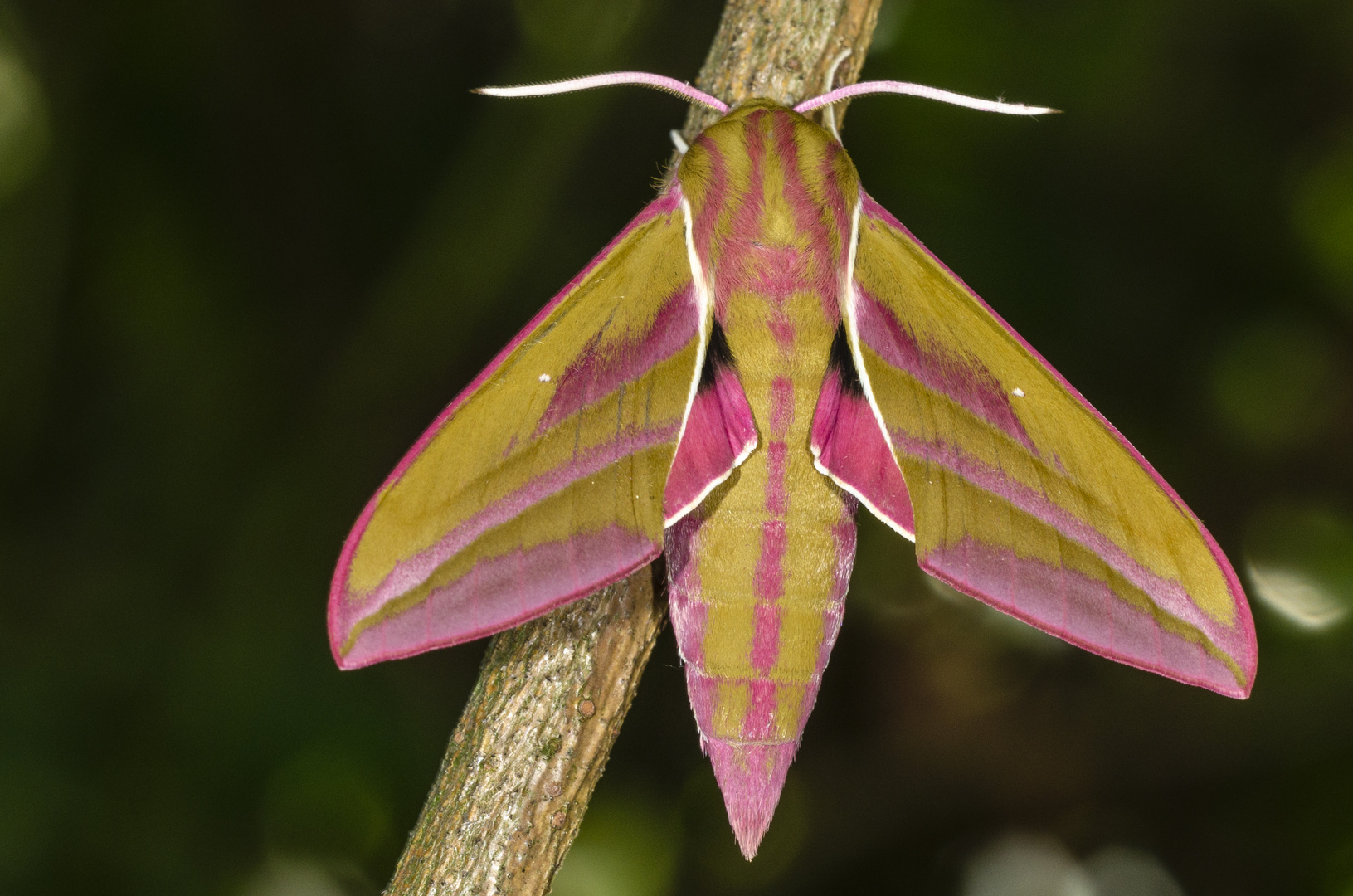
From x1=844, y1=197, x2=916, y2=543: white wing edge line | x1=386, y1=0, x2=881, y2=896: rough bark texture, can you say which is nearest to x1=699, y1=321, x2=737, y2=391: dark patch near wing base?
x1=844, y1=197, x2=916, y2=543: white wing edge line

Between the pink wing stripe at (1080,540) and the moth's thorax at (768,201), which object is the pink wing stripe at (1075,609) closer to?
the pink wing stripe at (1080,540)

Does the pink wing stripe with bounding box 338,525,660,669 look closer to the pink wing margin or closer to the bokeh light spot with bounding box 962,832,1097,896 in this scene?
the pink wing margin

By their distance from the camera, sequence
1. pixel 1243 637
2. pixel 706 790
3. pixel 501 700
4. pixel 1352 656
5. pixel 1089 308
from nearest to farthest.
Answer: pixel 1243 637
pixel 501 700
pixel 1352 656
pixel 706 790
pixel 1089 308

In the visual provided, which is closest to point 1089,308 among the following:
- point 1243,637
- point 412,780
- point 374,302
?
point 1243,637

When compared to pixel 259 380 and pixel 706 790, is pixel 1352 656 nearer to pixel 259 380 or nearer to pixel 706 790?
pixel 706 790

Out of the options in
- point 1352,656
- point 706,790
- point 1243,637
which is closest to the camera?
point 1243,637

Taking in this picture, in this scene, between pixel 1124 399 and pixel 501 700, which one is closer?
pixel 501 700
